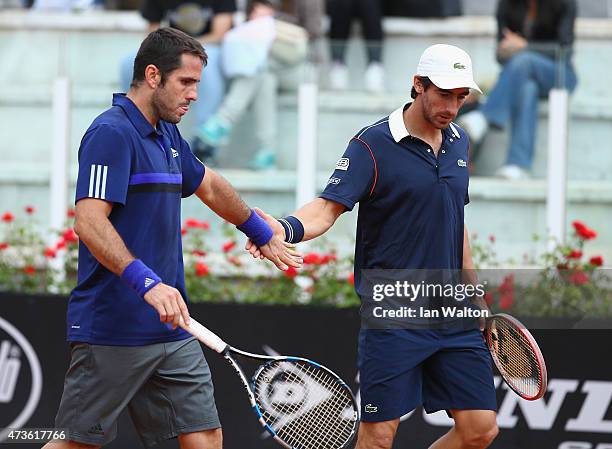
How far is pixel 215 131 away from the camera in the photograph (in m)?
8.70

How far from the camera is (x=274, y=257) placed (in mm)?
5578

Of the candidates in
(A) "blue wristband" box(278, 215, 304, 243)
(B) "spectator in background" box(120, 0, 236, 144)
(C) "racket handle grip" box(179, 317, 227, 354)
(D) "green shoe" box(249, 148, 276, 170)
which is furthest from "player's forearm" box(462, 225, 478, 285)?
(B) "spectator in background" box(120, 0, 236, 144)

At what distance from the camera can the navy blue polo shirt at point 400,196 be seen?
5578 millimetres

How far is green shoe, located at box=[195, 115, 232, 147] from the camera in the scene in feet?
28.5

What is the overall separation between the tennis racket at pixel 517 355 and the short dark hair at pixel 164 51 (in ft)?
6.34

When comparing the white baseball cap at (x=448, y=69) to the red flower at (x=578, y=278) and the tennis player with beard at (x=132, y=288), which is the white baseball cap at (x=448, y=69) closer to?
the tennis player with beard at (x=132, y=288)

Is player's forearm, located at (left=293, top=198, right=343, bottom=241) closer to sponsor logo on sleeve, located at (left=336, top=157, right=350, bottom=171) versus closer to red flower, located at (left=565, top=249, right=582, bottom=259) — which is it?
sponsor logo on sleeve, located at (left=336, top=157, right=350, bottom=171)

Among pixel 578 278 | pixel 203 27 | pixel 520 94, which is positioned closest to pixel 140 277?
pixel 578 278

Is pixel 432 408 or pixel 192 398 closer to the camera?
pixel 192 398

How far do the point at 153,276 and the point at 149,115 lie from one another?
29.9 inches

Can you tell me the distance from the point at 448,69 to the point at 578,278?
283 cm

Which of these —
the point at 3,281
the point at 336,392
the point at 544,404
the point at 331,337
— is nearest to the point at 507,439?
the point at 544,404

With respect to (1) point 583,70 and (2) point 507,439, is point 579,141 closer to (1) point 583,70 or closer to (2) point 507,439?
(1) point 583,70

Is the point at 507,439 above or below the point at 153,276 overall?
below
